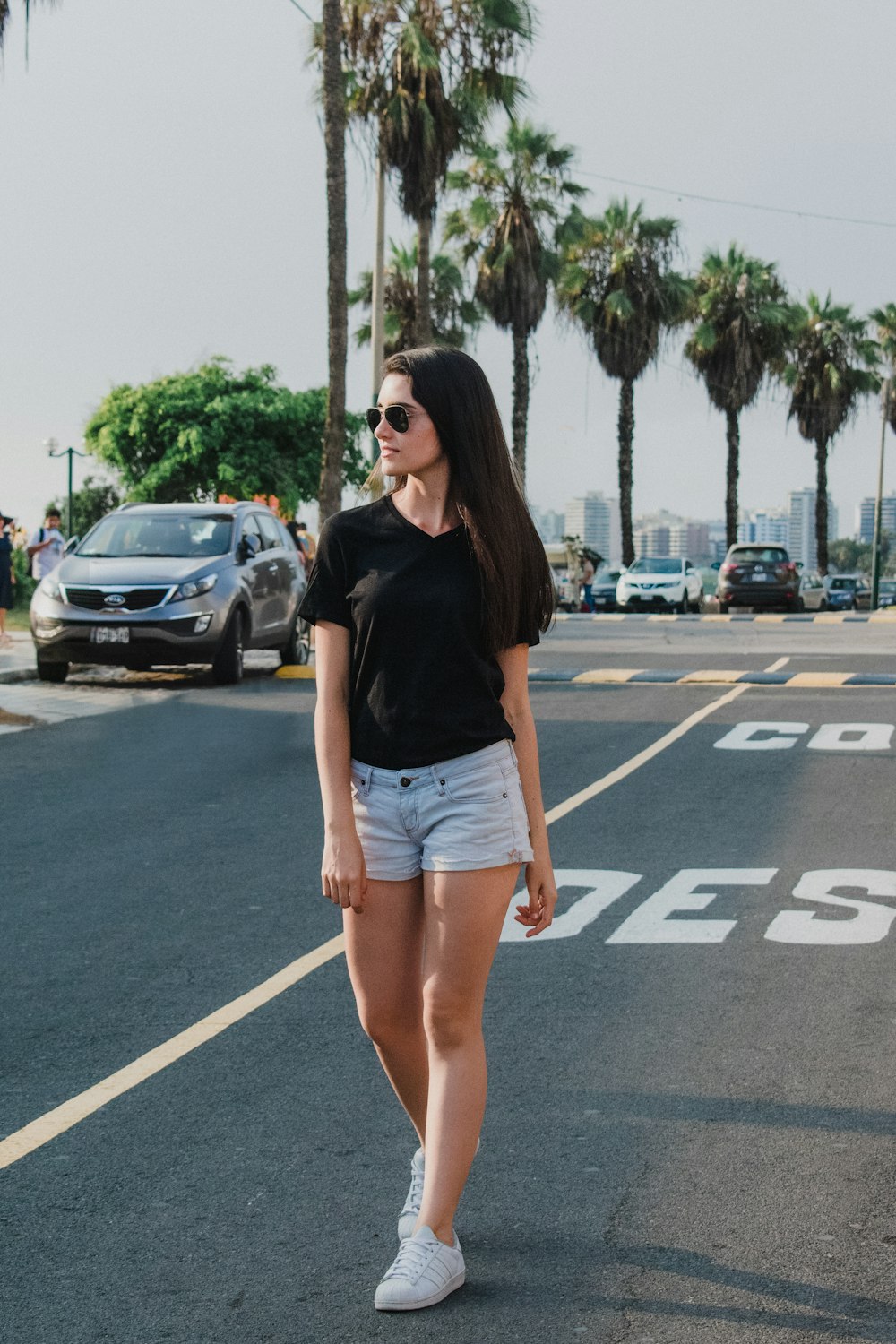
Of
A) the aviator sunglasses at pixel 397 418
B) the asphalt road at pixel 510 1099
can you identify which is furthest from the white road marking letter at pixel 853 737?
the aviator sunglasses at pixel 397 418

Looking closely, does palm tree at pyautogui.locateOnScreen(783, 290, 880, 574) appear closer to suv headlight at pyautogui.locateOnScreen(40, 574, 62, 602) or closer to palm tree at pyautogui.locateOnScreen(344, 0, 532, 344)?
palm tree at pyautogui.locateOnScreen(344, 0, 532, 344)

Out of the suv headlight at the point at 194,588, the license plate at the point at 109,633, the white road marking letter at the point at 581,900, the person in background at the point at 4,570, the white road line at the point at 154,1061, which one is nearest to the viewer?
the white road line at the point at 154,1061

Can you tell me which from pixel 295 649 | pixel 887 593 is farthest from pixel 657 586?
pixel 887 593

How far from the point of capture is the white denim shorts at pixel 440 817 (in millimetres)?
3367

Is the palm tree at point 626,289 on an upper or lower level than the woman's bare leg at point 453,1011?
upper

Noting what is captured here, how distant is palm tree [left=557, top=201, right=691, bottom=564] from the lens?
165 feet

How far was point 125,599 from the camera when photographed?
1719 centimetres

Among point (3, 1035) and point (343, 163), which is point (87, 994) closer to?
point (3, 1035)

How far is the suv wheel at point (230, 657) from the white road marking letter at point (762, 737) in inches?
232

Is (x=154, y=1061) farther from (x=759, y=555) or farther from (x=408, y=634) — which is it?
(x=759, y=555)

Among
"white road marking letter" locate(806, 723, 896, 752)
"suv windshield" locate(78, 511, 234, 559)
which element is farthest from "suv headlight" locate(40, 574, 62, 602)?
"white road marking letter" locate(806, 723, 896, 752)

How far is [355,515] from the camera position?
11.4 ft

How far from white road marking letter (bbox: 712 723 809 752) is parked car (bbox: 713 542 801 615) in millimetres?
27482

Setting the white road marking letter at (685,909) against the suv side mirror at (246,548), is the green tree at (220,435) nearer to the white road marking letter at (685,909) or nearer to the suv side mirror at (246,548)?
the suv side mirror at (246,548)
